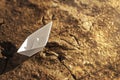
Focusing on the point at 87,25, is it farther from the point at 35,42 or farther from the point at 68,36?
the point at 35,42

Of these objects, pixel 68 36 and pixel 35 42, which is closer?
pixel 35 42

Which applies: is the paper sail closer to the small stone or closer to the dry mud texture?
the dry mud texture

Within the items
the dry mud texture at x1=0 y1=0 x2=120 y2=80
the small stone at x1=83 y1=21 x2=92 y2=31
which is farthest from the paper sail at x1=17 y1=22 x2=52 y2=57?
the small stone at x1=83 y1=21 x2=92 y2=31

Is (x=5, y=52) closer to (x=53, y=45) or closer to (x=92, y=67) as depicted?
(x=53, y=45)

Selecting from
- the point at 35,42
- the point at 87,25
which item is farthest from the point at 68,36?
the point at 35,42

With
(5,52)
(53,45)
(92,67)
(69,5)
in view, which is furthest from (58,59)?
(69,5)
